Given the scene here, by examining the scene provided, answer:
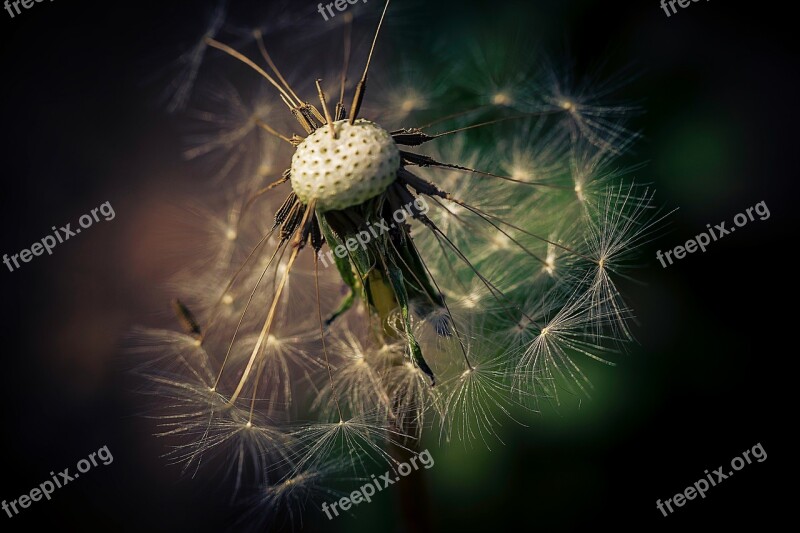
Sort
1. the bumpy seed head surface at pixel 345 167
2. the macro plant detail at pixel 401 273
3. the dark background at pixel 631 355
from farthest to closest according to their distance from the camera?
the dark background at pixel 631 355 → the macro plant detail at pixel 401 273 → the bumpy seed head surface at pixel 345 167

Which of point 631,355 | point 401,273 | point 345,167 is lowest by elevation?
point 631,355

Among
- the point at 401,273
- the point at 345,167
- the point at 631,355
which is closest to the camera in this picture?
the point at 345,167

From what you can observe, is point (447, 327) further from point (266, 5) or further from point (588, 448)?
point (266, 5)

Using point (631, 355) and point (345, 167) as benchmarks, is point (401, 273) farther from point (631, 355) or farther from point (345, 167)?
point (631, 355)

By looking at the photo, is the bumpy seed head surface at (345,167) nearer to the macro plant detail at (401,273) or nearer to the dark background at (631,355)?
the macro plant detail at (401,273)

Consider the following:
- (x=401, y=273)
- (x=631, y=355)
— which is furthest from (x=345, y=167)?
(x=631, y=355)

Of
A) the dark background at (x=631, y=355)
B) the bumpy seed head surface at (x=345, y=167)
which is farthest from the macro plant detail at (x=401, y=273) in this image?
the dark background at (x=631, y=355)

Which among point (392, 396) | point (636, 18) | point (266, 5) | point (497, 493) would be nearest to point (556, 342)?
point (392, 396)
